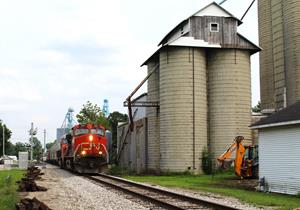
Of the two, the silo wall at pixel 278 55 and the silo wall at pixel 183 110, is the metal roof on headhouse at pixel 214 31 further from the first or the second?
the silo wall at pixel 278 55

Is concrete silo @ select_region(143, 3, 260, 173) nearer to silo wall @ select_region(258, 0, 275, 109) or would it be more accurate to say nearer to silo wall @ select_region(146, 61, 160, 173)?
silo wall @ select_region(146, 61, 160, 173)

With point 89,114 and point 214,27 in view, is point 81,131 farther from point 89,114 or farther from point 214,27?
point 89,114

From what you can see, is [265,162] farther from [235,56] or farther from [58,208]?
[235,56]

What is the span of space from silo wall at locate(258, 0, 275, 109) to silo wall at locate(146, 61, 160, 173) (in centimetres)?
985

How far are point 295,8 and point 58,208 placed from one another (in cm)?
3012

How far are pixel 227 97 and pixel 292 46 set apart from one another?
276 inches

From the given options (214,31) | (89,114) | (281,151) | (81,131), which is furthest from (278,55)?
(89,114)

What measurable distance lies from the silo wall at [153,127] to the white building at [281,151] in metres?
17.1

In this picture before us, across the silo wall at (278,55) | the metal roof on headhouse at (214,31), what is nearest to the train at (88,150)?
the metal roof on headhouse at (214,31)

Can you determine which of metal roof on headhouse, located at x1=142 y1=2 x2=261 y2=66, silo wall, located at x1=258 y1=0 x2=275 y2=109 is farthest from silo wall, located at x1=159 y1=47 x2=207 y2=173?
silo wall, located at x1=258 y1=0 x2=275 y2=109

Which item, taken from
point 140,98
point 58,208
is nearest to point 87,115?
point 140,98

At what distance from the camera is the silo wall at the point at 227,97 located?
37.1m

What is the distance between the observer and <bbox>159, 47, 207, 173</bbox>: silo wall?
36.3 metres

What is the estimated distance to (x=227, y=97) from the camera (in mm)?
37281
